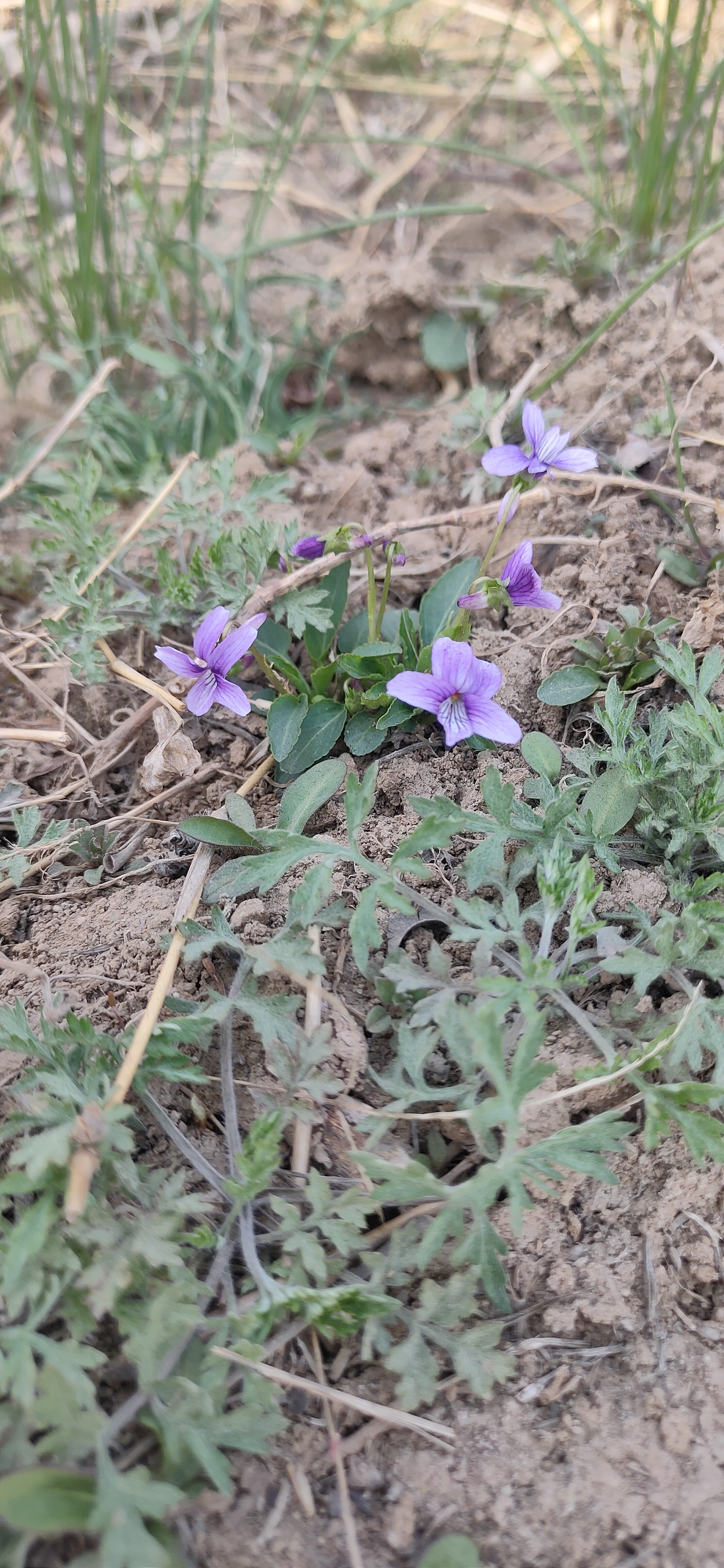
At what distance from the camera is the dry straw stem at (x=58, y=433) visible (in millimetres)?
2418

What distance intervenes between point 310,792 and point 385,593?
0.38m

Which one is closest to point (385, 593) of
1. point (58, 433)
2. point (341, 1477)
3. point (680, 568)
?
point (680, 568)

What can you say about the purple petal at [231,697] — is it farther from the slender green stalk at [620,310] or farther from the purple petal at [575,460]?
the slender green stalk at [620,310]

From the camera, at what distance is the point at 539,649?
76.5 inches

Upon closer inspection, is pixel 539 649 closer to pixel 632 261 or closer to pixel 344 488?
pixel 344 488

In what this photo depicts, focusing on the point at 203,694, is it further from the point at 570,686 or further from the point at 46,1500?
the point at 46,1500

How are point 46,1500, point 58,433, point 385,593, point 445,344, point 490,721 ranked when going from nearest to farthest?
point 46,1500
point 490,721
point 385,593
point 58,433
point 445,344

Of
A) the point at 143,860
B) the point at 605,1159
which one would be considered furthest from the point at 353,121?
the point at 605,1159

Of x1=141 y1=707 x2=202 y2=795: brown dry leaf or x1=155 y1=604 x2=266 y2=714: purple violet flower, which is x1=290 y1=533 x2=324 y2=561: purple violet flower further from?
x1=141 y1=707 x2=202 y2=795: brown dry leaf

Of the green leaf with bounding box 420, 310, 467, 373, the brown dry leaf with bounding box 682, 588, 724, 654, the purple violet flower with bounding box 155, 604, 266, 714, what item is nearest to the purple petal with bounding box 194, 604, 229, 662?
the purple violet flower with bounding box 155, 604, 266, 714

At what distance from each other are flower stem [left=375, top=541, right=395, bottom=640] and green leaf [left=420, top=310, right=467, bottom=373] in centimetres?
98

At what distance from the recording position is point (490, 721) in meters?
1.57

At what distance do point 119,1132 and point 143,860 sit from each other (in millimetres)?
620

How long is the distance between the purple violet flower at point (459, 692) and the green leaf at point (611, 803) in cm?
18
